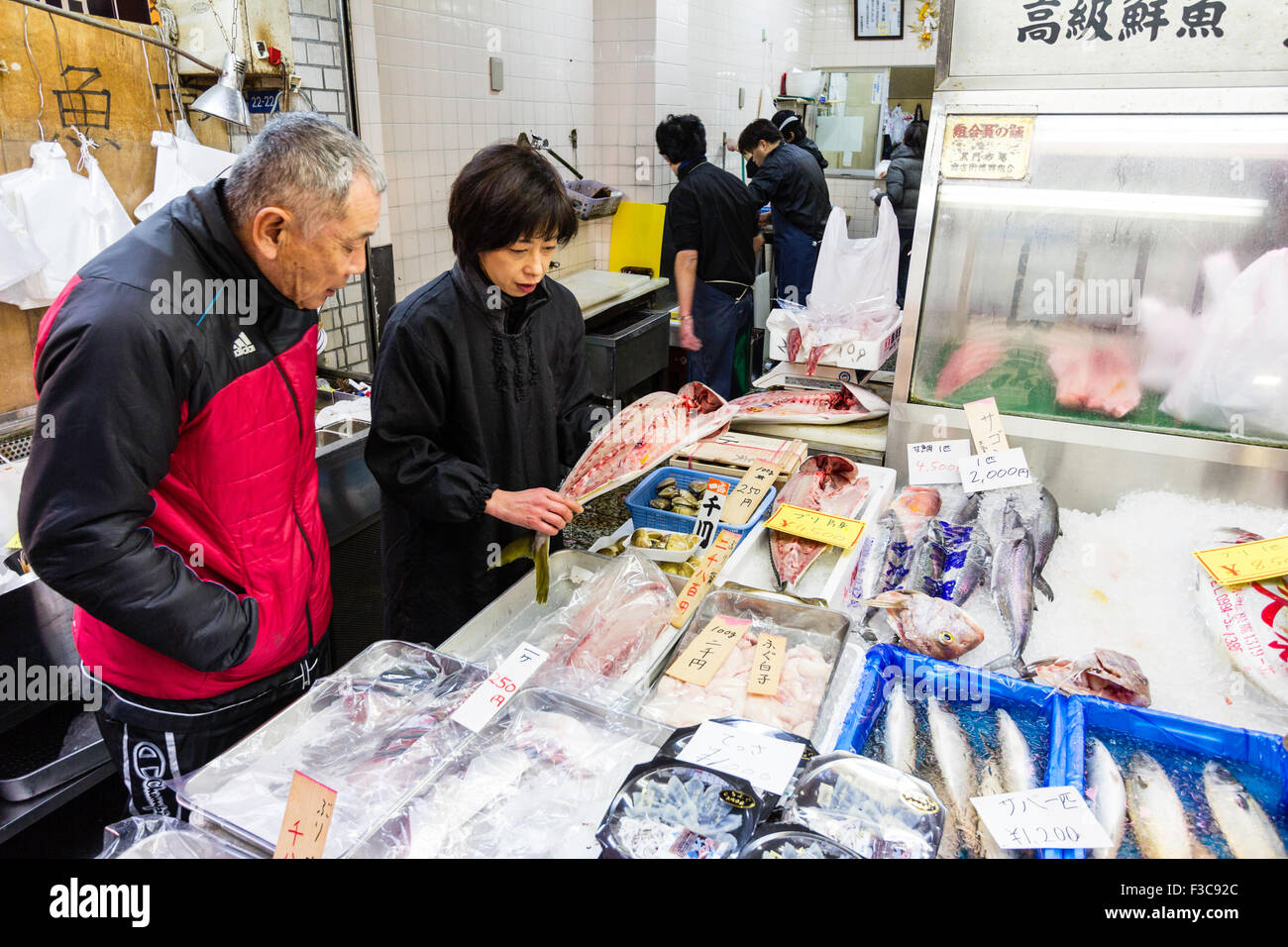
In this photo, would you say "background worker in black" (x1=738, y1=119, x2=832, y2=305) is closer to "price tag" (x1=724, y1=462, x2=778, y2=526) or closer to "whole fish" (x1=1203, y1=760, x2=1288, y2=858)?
"price tag" (x1=724, y1=462, x2=778, y2=526)

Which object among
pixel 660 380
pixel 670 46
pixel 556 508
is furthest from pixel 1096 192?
pixel 670 46

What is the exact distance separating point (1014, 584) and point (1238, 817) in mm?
843

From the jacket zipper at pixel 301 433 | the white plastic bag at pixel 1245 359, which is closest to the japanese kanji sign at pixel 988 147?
the white plastic bag at pixel 1245 359

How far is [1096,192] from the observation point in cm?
263

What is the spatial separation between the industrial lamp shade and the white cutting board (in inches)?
109

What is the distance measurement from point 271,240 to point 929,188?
2078 mm

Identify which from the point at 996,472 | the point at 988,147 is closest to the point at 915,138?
the point at 988,147

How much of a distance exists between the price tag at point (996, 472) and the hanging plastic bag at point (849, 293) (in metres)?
1.21

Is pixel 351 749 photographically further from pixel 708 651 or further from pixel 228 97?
pixel 228 97

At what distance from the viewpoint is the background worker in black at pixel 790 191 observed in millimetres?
6848

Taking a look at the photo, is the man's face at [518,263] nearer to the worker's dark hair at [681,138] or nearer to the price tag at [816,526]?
the price tag at [816,526]

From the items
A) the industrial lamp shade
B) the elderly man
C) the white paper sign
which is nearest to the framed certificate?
the industrial lamp shade

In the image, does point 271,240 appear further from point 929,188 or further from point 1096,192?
point 1096,192

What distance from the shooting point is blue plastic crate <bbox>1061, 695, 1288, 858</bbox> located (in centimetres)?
150
